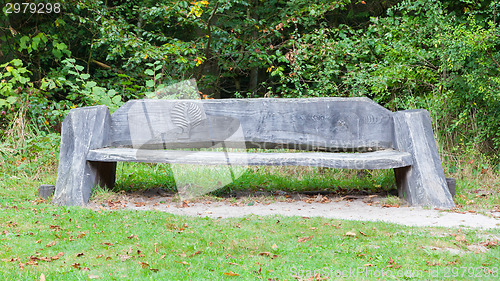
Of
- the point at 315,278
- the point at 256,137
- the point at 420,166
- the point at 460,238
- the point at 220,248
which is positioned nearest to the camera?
the point at 315,278

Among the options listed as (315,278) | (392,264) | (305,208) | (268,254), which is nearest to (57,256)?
(268,254)

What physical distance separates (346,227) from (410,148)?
1421mm

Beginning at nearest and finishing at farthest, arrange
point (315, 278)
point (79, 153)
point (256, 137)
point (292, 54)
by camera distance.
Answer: point (315, 278)
point (79, 153)
point (256, 137)
point (292, 54)

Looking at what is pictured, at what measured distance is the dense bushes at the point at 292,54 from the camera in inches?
248

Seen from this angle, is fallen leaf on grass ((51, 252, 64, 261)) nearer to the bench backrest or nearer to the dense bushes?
the bench backrest

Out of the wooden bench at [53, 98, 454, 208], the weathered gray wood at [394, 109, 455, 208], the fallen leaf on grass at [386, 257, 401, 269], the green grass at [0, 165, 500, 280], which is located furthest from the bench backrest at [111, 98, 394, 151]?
the fallen leaf on grass at [386, 257, 401, 269]

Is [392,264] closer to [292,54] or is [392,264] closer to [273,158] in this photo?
[273,158]

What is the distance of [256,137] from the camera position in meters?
5.00

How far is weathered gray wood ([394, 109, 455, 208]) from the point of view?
4352mm

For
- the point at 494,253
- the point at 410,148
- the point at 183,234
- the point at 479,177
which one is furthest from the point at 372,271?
the point at 479,177

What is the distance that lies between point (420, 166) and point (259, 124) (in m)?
1.71

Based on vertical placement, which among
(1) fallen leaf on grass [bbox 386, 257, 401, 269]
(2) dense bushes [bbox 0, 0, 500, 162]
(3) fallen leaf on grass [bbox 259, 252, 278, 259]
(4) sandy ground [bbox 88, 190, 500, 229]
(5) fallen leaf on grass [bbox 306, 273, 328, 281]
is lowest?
(4) sandy ground [bbox 88, 190, 500, 229]

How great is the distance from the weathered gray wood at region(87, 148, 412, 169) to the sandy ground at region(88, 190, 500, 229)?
17.1 inches

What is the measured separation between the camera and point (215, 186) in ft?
17.9
